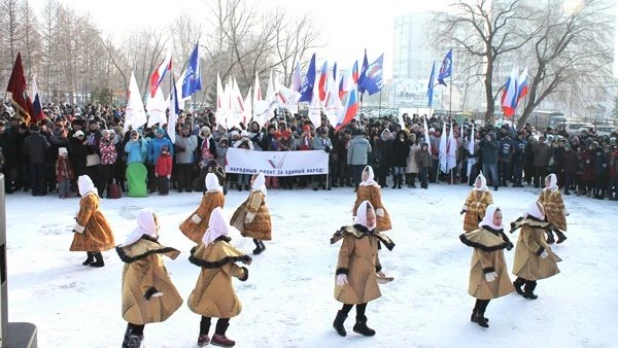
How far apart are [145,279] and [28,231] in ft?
19.7

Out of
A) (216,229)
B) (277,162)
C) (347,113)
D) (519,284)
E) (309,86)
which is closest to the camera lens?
(216,229)

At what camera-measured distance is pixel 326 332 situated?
21.9 ft

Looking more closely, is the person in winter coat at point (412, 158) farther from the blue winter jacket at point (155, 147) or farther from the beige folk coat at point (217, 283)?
the beige folk coat at point (217, 283)

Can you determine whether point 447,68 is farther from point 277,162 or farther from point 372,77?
point 277,162

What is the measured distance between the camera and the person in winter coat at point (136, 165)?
14.2 metres

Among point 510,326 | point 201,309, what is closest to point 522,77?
point 510,326

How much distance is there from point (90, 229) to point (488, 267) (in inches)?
215

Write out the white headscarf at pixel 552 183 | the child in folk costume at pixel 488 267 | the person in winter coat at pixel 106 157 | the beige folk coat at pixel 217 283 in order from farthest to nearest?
the person in winter coat at pixel 106 157, the white headscarf at pixel 552 183, the child in folk costume at pixel 488 267, the beige folk coat at pixel 217 283

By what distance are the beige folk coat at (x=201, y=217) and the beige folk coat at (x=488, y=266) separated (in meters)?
3.81

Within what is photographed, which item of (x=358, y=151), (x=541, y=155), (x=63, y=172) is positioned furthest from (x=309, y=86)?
(x=63, y=172)

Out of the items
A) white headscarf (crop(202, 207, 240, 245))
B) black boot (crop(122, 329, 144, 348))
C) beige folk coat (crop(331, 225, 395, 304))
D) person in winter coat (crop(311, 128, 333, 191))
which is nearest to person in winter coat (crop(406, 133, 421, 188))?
person in winter coat (crop(311, 128, 333, 191))

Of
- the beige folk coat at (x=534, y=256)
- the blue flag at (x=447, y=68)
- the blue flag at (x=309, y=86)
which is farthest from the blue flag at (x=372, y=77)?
the beige folk coat at (x=534, y=256)

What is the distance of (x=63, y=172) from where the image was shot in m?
13.7

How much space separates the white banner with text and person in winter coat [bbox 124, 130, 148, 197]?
7.15ft
